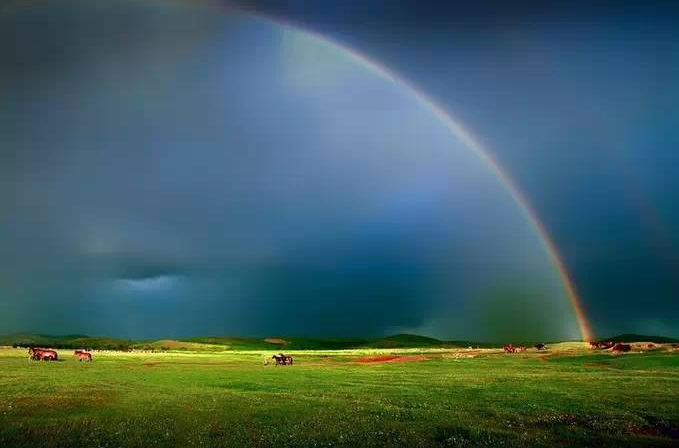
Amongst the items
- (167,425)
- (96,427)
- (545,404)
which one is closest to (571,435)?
(545,404)

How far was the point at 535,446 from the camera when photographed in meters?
20.7

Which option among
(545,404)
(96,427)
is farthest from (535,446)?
(96,427)

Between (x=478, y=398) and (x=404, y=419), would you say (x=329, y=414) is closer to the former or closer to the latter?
(x=404, y=419)

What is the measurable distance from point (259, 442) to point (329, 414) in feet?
24.0

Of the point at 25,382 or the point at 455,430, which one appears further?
the point at 25,382

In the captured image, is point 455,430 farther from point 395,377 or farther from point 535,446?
point 395,377

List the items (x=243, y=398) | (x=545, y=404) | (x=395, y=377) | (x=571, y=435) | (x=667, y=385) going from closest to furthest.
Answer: (x=571, y=435)
(x=545, y=404)
(x=243, y=398)
(x=667, y=385)
(x=395, y=377)

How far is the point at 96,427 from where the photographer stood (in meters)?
23.8

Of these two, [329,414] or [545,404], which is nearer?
[329,414]

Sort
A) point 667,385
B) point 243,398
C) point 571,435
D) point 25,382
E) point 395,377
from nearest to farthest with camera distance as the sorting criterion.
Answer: point 571,435 < point 243,398 < point 667,385 < point 25,382 < point 395,377

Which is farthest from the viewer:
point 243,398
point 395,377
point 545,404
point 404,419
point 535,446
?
point 395,377

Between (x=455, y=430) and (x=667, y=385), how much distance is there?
2833cm

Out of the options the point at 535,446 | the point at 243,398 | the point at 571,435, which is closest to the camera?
the point at 535,446

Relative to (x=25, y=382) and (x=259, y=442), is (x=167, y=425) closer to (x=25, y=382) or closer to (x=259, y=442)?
(x=259, y=442)
